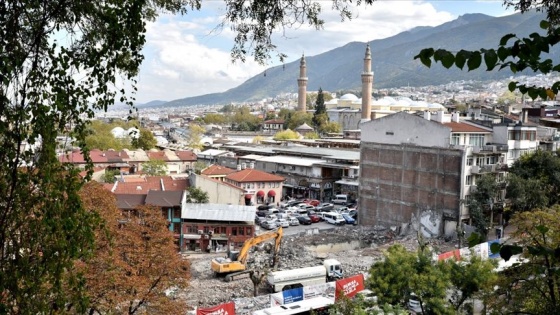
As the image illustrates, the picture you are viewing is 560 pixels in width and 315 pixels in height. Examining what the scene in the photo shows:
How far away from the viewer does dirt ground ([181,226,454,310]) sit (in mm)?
19406

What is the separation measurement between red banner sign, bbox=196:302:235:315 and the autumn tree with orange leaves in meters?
0.83

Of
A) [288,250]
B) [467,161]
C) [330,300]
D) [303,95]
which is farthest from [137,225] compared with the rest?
[303,95]

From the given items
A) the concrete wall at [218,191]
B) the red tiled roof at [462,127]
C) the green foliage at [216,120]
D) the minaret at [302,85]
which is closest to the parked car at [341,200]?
the concrete wall at [218,191]

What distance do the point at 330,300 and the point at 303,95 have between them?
3374 inches

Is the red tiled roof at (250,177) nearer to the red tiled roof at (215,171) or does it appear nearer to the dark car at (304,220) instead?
the red tiled roof at (215,171)

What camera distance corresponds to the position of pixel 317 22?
6.84m

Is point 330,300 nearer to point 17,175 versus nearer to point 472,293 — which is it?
point 472,293

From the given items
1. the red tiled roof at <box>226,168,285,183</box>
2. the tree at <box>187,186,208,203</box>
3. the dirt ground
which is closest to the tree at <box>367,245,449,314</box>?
the dirt ground

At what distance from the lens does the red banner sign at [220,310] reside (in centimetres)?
1448

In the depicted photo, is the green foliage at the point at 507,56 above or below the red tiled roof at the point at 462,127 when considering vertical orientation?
above

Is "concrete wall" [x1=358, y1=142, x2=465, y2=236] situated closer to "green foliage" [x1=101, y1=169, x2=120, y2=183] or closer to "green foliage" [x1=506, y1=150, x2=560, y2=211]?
"green foliage" [x1=506, y1=150, x2=560, y2=211]

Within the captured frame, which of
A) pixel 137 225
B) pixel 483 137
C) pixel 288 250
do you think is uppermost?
pixel 483 137

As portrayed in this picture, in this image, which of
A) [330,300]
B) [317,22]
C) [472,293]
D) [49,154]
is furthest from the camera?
[330,300]

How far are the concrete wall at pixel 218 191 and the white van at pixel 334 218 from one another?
5.94 m
